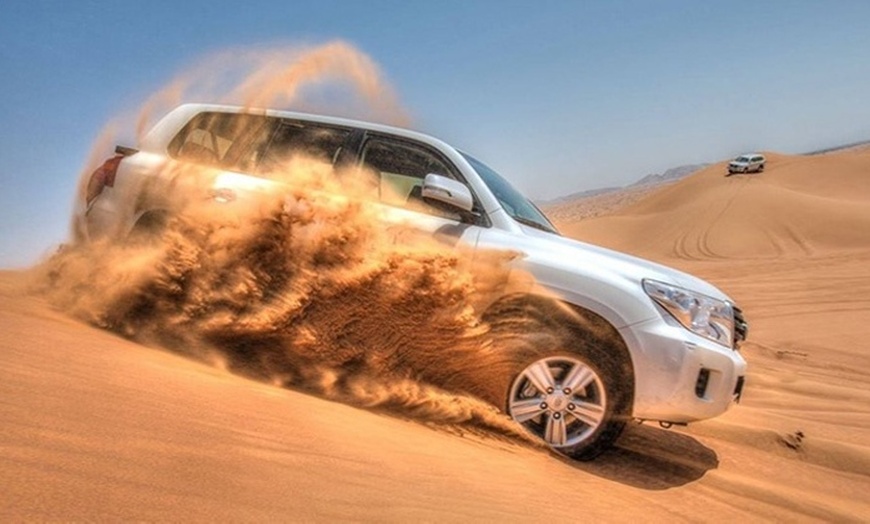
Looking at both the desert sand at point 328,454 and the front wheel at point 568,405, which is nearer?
the desert sand at point 328,454

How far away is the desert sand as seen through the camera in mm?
1491

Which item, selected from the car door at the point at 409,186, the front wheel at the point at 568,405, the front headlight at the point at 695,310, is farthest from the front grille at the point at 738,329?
the car door at the point at 409,186

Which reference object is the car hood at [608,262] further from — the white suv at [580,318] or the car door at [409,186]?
the car door at [409,186]

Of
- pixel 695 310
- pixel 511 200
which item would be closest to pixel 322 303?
pixel 511 200

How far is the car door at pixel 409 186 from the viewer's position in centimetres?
388

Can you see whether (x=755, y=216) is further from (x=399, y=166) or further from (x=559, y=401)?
(x=559, y=401)

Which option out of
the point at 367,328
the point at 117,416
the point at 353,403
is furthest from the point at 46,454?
the point at 367,328

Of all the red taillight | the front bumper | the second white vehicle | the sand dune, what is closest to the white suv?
the front bumper

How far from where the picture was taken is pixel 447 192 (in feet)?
11.9

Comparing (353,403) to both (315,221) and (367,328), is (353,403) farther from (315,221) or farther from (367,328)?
(315,221)

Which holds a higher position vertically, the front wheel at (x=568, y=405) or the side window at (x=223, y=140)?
the side window at (x=223, y=140)

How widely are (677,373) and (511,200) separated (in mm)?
1735

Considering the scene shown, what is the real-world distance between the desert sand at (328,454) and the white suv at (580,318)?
312mm

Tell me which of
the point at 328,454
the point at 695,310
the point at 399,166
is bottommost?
the point at 328,454
